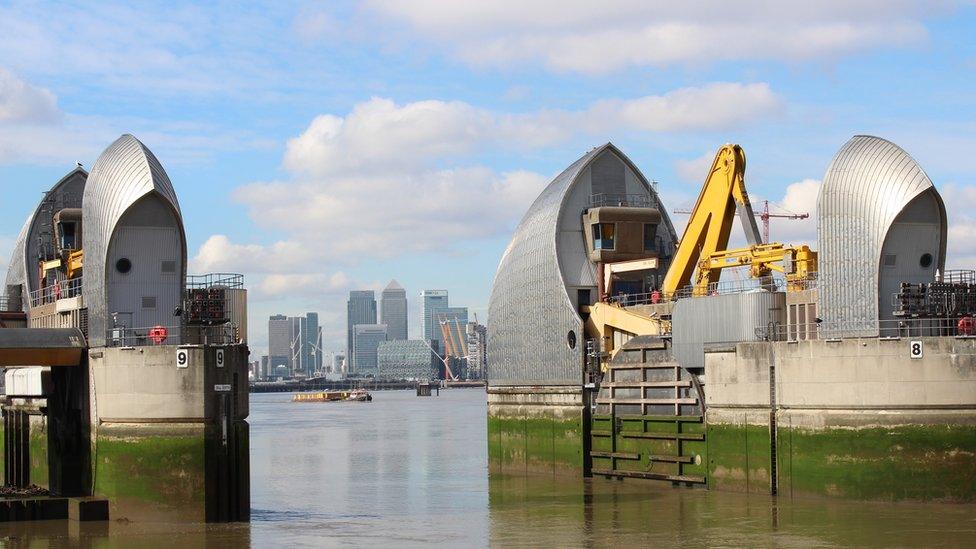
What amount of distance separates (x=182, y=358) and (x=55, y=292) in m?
17.8

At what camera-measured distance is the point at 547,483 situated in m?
66.1

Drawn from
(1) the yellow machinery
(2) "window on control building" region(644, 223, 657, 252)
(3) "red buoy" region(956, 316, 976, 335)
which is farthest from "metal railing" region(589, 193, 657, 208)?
(3) "red buoy" region(956, 316, 976, 335)

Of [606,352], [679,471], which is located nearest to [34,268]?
[606,352]

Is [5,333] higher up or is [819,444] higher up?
[5,333]

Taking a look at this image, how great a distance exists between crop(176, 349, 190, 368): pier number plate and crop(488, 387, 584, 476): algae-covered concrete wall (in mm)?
24967

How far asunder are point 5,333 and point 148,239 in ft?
18.3

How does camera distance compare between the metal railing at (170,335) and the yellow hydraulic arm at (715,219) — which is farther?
the yellow hydraulic arm at (715,219)

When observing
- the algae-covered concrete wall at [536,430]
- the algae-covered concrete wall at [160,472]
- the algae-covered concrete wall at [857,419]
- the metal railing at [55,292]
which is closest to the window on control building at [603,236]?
the algae-covered concrete wall at [536,430]

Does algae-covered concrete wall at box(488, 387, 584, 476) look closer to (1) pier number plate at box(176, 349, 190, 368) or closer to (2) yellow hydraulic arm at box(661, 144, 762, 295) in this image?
(2) yellow hydraulic arm at box(661, 144, 762, 295)

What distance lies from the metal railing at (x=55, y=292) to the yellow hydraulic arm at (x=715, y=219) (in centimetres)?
2583

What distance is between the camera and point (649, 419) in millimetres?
61969

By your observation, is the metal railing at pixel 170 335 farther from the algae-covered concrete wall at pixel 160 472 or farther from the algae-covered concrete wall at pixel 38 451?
the algae-covered concrete wall at pixel 38 451

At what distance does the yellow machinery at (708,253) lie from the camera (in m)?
62.9

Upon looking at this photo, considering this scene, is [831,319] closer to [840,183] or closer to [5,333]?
[840,183]
